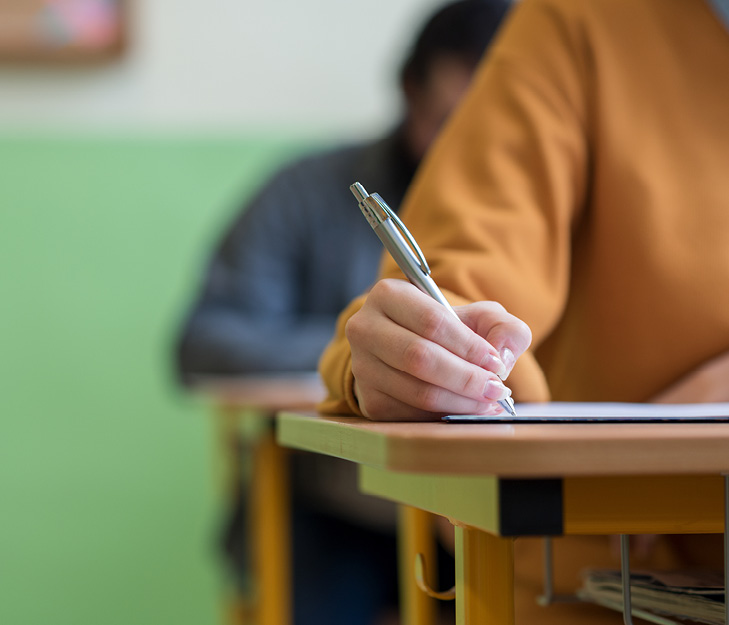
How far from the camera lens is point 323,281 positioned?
6.79 ft

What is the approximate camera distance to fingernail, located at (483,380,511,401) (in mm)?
477

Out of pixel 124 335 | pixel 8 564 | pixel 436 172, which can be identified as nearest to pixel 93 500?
pixel 8 564

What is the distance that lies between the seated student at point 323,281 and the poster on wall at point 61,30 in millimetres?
864

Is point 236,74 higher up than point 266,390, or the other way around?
point 236,74

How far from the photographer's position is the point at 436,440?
1.14 ft

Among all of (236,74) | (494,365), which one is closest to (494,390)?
(494,365)

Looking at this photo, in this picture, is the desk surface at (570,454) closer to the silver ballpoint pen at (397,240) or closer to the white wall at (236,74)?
the silver ballpoint pen at (397,240)

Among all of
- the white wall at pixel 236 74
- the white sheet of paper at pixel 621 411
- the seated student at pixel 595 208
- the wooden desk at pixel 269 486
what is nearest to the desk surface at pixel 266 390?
the wooden desk at pixel 269 486

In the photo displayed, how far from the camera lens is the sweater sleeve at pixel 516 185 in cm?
68

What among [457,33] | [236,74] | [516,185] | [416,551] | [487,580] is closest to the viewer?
[487,580]

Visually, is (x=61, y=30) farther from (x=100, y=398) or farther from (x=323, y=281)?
(x=323, y=281)

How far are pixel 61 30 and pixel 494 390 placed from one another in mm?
2508

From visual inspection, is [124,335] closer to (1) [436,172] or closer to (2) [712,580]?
(1) [436,172]

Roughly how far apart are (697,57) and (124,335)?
2117mm
